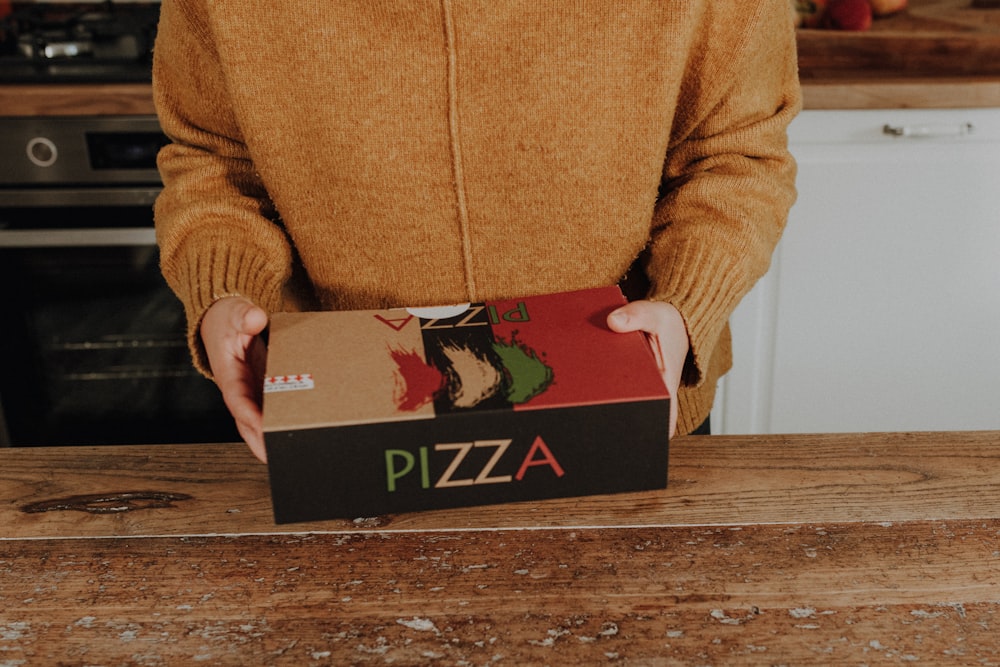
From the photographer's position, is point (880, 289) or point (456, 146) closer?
point (456, 146)

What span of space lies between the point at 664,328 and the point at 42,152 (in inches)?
50.6

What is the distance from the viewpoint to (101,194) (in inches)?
61.1

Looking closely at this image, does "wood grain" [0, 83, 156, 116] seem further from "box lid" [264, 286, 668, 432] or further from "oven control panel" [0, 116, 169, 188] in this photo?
"box lid" [264, 286, 668, 432]

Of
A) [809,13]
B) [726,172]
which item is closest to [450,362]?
[726,172]

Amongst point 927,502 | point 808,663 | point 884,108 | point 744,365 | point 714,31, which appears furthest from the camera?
point 744,365

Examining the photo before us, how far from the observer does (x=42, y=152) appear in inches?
59.9

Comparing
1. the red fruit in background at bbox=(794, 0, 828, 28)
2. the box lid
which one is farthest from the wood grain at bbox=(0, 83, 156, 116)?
the red fruit in background at bbox=(794, 0, 828, 28)

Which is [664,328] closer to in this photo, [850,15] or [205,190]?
[205,190]

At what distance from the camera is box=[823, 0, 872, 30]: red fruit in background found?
5.54ft

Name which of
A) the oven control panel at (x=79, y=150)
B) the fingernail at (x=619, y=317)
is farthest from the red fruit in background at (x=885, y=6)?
the fingernail at (x=619, y=317)

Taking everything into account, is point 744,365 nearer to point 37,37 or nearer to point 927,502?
point 927,502

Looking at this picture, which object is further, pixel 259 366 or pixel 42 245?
pixel 42 245

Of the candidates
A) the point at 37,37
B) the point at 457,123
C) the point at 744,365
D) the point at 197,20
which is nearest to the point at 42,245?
the point at 37,37

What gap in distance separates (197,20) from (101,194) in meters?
0.85
